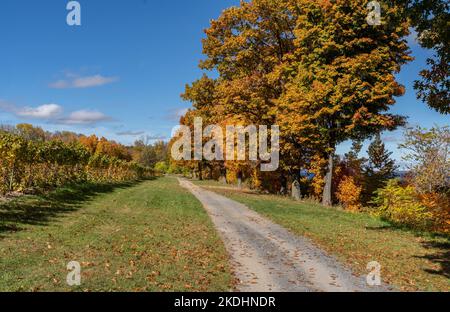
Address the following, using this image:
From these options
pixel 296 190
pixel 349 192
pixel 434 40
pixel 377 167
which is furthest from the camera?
pixel 377 167

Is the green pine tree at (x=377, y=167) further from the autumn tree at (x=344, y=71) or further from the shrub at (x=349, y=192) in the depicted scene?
the autumn tree at (x=344, y=71)

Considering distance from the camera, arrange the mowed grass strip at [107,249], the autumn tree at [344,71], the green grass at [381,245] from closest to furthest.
Result: the mowed grass strip at [107,249] < the green grass at [381,245] < the autumn tree at [344,71]

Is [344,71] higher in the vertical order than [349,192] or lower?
higher

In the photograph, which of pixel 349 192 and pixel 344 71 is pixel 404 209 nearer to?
pixel 344 71

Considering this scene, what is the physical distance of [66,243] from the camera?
448 inches

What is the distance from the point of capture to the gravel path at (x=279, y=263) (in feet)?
29.4

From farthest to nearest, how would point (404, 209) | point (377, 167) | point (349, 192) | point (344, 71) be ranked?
point (377, 167) < point (349, 192) < point (344, 71) < point (404, 209)

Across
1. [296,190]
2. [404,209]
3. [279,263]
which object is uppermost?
[296,190]

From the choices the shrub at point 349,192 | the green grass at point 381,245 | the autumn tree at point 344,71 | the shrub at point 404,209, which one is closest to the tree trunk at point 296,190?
the shrub at point 349,192

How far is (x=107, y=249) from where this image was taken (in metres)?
11.1

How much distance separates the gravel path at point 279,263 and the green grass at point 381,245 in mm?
746

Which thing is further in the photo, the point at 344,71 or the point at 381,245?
the point at 344,71

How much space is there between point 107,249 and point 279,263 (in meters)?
4.85

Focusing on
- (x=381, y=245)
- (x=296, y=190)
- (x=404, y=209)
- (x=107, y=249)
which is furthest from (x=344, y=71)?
(x=107, y=249)
